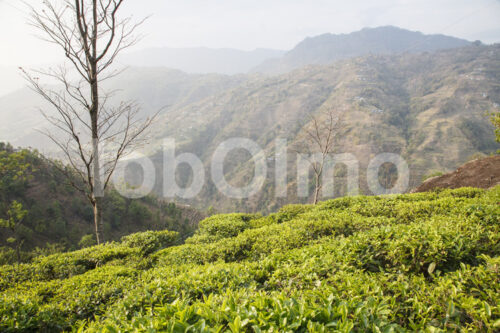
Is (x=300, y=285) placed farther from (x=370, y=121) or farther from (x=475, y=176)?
(x=370, y=121)

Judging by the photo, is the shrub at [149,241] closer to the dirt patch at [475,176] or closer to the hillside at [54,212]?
the hillside at [54,212]

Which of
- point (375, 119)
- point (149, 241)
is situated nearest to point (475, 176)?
point (149, 241)

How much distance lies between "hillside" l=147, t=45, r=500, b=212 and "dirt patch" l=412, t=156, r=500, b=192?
167ft

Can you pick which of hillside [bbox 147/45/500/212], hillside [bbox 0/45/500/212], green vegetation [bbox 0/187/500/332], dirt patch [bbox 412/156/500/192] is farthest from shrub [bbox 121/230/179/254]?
hillside [bbox 0/45/500/212]

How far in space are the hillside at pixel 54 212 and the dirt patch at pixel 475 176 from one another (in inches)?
698

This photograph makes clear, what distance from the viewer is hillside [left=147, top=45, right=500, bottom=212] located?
9488 cm

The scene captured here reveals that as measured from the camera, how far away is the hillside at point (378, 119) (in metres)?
94.9

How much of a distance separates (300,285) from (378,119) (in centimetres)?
13365

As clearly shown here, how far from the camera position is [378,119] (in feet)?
392

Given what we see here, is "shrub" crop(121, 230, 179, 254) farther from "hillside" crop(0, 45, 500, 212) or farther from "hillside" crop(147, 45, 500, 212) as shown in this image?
"hillside" crop(0, 45, 500, 212)

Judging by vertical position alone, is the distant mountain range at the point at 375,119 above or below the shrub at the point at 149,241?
above

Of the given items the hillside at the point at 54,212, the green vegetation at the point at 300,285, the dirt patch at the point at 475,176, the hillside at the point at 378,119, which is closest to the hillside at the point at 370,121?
the hillside at the point at 378,119

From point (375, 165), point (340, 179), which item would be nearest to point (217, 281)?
point (340, 179)

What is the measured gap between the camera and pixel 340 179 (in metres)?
90.6
